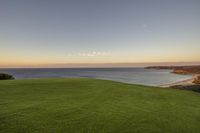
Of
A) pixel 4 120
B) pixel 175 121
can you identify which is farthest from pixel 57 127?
pixel 175 121

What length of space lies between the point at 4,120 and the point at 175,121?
6.36m

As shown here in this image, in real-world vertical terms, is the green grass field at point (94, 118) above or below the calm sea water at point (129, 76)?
above

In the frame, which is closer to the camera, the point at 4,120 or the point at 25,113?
the point at 4,120

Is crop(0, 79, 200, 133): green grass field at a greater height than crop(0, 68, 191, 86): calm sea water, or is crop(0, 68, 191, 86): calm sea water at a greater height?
crop(0, 79, 200, 133): green grass field

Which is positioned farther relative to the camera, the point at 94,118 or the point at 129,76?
the point at 129,76

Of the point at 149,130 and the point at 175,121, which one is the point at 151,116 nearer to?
the point at 175,121

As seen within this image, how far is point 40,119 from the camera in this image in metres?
5.79

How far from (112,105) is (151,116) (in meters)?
2.05

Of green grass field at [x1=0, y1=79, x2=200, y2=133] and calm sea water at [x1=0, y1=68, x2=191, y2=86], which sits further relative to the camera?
calm sea water at [x1=0, y1=68, x2=191, y2=86]

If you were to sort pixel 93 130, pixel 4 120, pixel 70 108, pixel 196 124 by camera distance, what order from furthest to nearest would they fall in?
1. pixel 70 108
2. pixel 196 124
3. pixel 4 120
4. pixel 93 130

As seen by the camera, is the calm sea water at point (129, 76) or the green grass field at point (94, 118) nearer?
the green grass field at point (94, 118)

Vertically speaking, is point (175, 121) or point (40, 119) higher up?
point (40, 119)

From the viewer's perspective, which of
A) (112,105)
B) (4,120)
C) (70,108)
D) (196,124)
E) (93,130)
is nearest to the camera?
(93,130)

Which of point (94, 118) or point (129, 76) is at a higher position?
point (94, 118)
